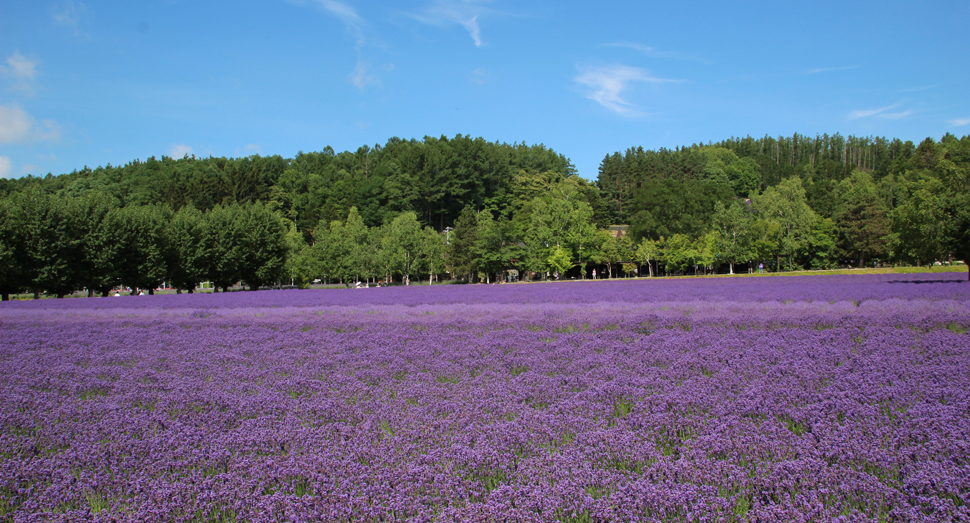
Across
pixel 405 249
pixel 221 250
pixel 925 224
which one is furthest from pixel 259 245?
pixel 925 224

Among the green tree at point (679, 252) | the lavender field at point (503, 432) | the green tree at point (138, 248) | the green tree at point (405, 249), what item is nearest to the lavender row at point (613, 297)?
the lavender field at point (503, 432)

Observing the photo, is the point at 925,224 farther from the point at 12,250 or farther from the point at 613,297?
the point at 12,250

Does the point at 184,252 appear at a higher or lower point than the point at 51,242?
lower

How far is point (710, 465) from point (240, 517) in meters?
3.70

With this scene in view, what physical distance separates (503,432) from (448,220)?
102667 millimetres

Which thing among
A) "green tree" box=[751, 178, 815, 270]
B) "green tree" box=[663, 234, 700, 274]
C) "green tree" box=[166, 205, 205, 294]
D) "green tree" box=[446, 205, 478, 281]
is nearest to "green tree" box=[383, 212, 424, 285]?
"green tree" box=[446, 205, 478, 281]

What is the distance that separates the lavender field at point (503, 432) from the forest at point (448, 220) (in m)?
32.7

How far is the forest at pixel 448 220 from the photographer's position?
4290 centimetres

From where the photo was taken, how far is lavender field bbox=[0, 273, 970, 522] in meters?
4.04

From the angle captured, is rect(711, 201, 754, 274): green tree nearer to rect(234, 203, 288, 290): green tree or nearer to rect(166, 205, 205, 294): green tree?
rect(234, 203, 288, 290): green tree

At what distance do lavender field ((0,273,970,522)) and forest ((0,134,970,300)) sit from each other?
32688mm

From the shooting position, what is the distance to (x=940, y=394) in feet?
21.0

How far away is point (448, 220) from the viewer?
107 m

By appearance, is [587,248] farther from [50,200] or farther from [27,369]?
[27,369]
